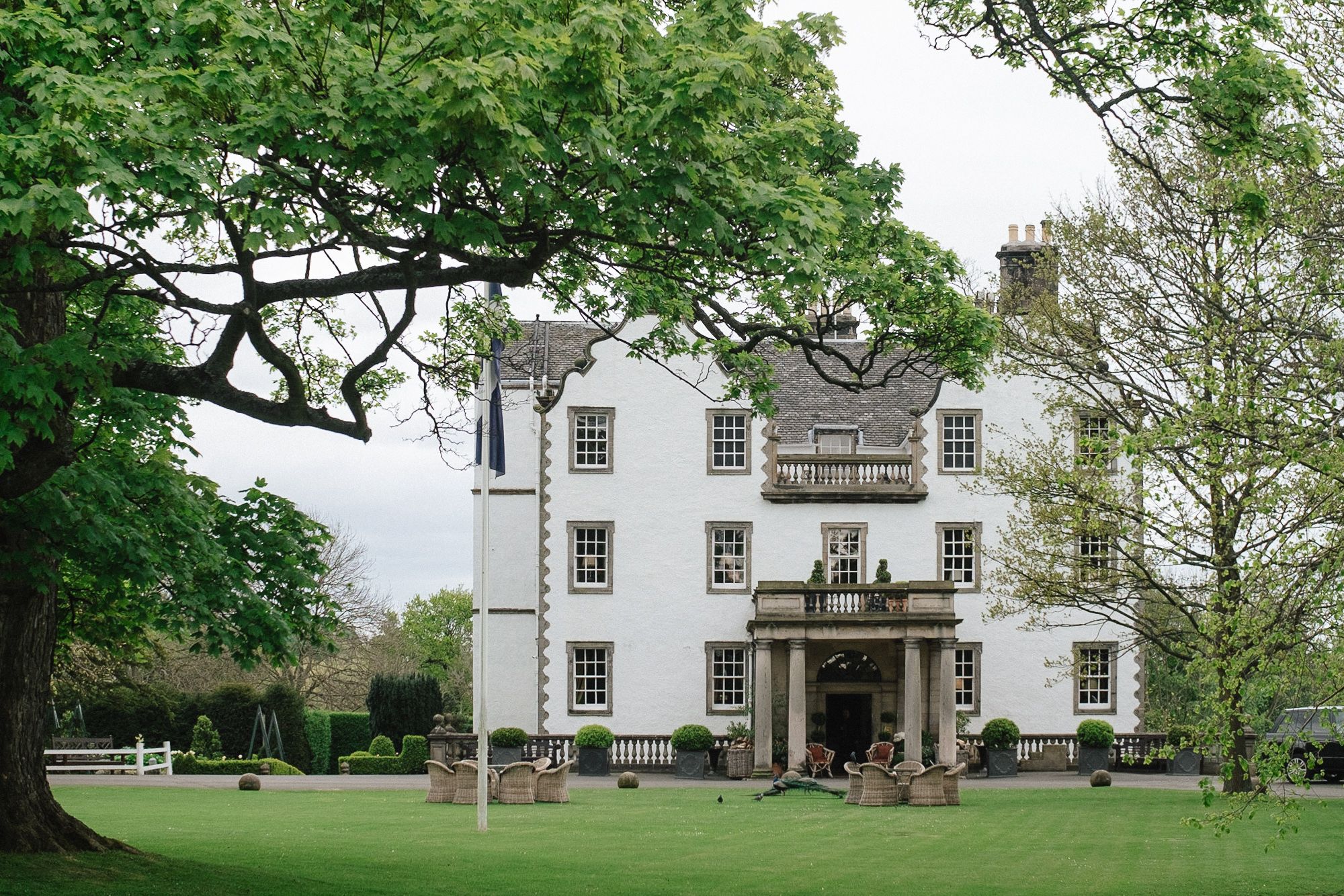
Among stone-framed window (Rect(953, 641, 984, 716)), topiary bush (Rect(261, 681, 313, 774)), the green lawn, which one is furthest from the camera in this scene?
topiary bush (Rect(261, 681, 313, 774))

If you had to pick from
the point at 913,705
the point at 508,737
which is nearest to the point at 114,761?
the point at 508,737

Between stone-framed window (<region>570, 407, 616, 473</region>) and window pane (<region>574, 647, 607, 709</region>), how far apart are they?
4.96 meters

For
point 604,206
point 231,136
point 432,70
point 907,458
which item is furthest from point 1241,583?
point 907,458

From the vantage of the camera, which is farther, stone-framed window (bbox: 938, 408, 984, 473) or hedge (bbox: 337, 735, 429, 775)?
hedge (bbox: 337, 735, 429, 775)

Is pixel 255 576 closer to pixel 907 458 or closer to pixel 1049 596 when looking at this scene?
→ pixel 1049 596

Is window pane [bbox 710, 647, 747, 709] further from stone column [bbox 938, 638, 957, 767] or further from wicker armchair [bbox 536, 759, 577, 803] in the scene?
wicker armchair [bbox 536, 759, 577, 803]

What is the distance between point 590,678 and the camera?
4116 centimetres

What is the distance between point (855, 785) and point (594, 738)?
11902mm

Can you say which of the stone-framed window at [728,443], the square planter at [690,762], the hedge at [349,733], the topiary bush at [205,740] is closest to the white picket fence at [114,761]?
the topiary bush at [205,740]

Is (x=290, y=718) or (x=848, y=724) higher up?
(x=848, y=724)

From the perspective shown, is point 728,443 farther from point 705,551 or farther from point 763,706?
point 763,706

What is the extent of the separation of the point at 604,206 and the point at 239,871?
8.14m

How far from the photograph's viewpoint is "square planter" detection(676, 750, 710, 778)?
37875 millimetres

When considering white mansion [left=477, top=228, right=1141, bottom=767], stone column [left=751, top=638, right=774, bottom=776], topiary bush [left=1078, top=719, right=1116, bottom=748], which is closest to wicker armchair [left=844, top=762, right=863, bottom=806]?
stone column [left=751, top=638, right=774, bottom=776]
